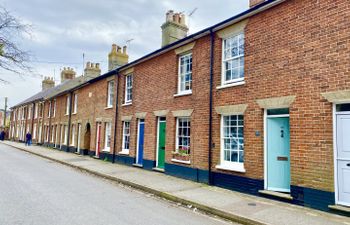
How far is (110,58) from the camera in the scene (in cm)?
2214

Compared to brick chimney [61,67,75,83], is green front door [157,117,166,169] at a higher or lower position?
lower

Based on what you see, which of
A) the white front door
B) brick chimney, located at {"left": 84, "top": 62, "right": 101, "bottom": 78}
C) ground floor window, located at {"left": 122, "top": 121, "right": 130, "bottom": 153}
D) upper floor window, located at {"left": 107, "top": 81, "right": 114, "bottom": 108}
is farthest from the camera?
brick chimney, located at {"left": 84, "top": 62, "right": 101, "bottom": 78}

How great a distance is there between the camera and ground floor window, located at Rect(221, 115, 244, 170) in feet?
31.2

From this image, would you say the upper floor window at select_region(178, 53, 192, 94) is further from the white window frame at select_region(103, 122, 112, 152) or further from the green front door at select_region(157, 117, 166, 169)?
the white window frame at select_region(103, 122, 112, 152)

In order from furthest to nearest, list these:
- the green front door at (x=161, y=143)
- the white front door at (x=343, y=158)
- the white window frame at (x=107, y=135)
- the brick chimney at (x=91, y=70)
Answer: the brick chimney at (x=91, y=70)
the white window frame at (x=107, y=135)
the green front door at (x=161, y=143)
the white front door at (x=343, y=158)

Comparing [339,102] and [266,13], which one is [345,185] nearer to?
[339,102]

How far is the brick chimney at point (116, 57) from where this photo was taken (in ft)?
72.1

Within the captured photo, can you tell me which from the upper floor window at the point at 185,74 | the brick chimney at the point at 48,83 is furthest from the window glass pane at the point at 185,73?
the brick chimney at the point at 48,83

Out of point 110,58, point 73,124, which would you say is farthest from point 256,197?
point 73,124

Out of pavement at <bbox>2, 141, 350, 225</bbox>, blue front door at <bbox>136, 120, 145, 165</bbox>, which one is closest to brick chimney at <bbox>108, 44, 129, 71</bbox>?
blue front door at <bbox>136, 120, 145, 165</bbox>

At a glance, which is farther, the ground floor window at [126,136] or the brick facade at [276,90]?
the ground floor window at [126,136]

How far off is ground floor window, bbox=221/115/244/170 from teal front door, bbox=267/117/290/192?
43.7 inches

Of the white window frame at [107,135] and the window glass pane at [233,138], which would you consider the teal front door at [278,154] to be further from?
the white window frame at [107,135]

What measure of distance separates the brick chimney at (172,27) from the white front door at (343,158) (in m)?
10.2
